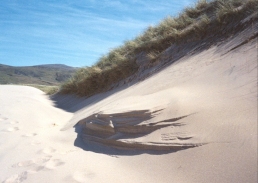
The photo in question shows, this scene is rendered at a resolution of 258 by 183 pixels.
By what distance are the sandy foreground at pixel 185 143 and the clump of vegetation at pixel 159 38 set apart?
1.93 metres

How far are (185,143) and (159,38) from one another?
625cm

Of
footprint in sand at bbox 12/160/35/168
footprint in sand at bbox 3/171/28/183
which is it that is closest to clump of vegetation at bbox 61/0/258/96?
footprint in sand at bbox 12/160/35/168

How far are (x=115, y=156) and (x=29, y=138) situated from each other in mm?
2048

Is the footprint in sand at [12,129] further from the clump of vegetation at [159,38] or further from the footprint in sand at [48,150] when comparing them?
the clump of vegetation at [159,38]

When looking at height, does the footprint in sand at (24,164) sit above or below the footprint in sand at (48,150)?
below

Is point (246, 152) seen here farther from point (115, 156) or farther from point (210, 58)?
point (210, 58)

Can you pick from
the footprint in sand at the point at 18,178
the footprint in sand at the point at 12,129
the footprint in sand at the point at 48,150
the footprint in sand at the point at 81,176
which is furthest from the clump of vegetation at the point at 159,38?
the footprint in sand at the point at 18,178

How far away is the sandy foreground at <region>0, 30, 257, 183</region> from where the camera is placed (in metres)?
2.75

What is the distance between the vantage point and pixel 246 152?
8.62ft

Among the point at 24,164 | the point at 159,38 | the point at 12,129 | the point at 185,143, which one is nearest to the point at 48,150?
the point at 24,164

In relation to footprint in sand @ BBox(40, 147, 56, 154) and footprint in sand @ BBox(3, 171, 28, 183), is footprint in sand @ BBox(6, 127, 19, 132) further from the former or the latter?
footprint in sand @ BBox(3, 171, 28, 183)

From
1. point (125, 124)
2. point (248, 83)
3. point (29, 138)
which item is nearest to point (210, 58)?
point (248, 83)

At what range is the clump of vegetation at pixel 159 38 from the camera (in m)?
7.02

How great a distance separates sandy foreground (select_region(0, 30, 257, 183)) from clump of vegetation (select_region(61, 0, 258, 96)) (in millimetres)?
1933
